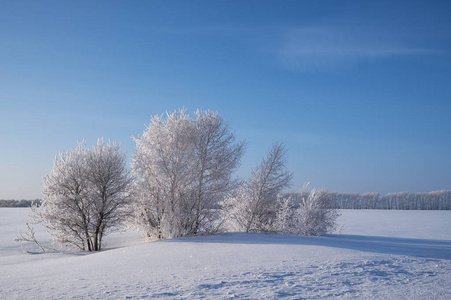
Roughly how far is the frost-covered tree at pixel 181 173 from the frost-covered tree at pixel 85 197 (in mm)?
1383

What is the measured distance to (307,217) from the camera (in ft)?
65.6

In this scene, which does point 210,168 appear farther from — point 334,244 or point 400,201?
point 400,201

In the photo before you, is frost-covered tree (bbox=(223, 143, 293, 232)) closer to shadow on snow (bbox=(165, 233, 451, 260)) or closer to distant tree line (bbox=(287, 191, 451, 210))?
shadow on snow (bbox=(165, 233, 451, 260))

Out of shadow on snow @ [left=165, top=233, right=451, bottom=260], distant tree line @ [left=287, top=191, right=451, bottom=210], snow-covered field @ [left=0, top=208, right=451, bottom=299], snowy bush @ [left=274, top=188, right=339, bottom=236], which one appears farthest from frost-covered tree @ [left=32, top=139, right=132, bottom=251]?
distant tree line @ [left=287, top=191, right=451, bottom=210]

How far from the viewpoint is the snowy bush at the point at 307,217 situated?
65.6 ft

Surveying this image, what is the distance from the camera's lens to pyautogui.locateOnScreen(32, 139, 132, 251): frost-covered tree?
1683 centimetres

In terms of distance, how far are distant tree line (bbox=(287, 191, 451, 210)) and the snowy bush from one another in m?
71.3

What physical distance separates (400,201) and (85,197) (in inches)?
3854

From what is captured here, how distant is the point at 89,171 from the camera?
17.6m

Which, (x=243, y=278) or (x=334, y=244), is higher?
(x=243, y=278)

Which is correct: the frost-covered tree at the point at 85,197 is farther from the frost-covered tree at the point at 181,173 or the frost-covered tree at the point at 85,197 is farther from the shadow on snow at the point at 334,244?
the shadow on snow at the point at 334,244

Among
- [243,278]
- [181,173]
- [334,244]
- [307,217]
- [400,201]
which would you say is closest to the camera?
[243,278]

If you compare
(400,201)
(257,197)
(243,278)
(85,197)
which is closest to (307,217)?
(257,197)

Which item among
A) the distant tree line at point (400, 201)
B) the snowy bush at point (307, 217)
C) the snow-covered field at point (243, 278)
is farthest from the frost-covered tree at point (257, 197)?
the distant tree line at point (400, 201)
